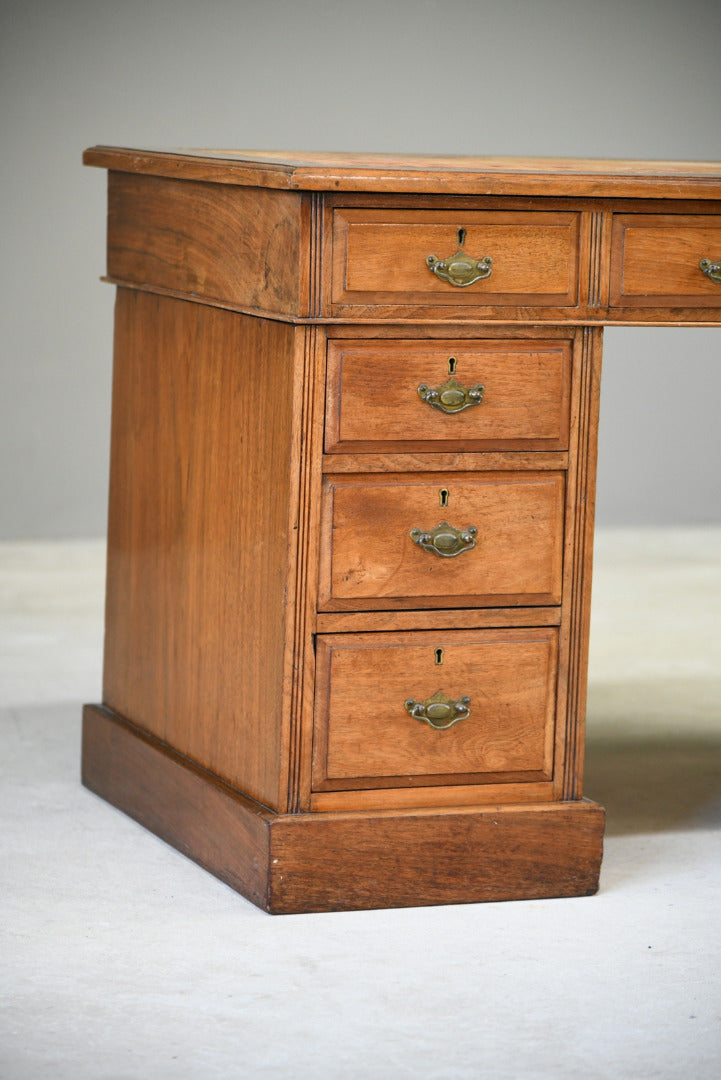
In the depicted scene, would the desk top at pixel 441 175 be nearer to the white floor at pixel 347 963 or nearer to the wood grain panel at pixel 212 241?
the wood grain panel at pixel 212 241

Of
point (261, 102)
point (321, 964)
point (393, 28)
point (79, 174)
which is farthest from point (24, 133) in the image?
point (321, 964)

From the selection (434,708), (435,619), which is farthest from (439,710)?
(435,619)

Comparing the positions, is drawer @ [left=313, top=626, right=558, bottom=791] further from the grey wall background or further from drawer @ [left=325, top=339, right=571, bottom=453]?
the grey wall background

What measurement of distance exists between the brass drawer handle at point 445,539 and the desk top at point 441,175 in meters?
0.50

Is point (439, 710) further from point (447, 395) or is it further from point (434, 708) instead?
point (447, 395)

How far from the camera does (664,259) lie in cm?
280

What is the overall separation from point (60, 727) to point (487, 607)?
4.35 feet

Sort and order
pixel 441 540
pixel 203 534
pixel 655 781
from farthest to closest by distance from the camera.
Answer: pixel 655 781 → pixel 203 534 → pixel 441 540

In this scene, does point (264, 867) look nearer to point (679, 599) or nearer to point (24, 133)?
point (679, 599)

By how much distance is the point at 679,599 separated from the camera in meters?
5.27

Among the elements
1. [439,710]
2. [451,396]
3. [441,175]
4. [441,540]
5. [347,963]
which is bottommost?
[347,963]

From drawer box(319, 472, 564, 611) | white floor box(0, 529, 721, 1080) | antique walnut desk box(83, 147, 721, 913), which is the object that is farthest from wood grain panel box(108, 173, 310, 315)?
white floor box(0, 529, 721, 1080)

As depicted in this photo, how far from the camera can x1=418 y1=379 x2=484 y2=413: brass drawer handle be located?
271 centimetres

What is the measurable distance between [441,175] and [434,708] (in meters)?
0.79
